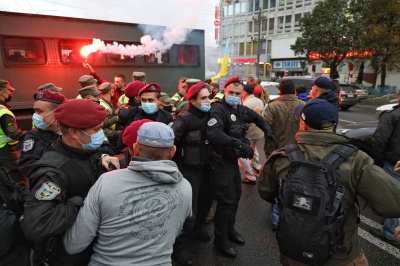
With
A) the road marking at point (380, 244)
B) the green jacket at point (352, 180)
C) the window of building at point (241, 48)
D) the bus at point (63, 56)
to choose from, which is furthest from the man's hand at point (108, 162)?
the window of building at point (241, 48)

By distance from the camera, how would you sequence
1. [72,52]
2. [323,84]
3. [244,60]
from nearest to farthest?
[323,84] → [72,52] → [244,60]

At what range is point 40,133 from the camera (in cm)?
266

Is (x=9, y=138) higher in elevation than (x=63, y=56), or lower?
lower

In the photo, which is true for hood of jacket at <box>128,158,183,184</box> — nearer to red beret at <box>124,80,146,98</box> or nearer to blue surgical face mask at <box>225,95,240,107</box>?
blue surgical face mask at <box>225,95,240,107</box>

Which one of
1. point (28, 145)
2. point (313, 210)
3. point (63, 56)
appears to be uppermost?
point (63, 56)

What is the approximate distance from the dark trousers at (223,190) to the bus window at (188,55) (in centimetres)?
792

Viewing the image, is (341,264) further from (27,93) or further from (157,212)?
(27,93)

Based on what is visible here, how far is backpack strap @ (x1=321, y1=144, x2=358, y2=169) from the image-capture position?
1.82 metres

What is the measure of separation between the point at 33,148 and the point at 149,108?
1.48m

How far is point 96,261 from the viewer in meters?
1.58

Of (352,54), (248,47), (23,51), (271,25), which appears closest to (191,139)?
(23,51)

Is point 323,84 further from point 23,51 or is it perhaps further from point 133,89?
point 23,51

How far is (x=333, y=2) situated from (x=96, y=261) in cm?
2890

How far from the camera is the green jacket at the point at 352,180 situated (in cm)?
177
